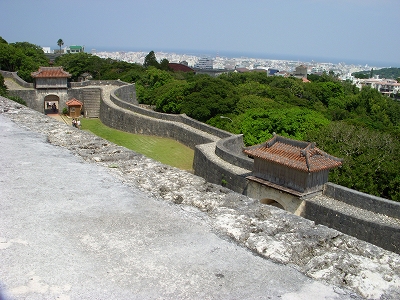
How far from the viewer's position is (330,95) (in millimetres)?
45219

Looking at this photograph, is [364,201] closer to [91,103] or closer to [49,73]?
[91,103]

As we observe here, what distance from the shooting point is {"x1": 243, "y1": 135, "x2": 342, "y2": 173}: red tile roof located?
39.9 feet

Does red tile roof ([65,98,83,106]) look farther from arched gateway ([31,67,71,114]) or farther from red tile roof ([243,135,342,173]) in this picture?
red tile roof ([243,135,342,173])

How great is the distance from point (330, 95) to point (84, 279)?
45750 millimetres

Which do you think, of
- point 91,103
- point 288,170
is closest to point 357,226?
point 288,170

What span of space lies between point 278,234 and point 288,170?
392 inches

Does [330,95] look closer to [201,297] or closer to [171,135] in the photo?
[171,135]

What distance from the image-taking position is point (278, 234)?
2850mm

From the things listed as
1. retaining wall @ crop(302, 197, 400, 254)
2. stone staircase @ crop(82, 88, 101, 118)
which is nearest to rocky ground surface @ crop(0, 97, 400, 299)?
retaining wall @ crop(302, 197, 400, 254)

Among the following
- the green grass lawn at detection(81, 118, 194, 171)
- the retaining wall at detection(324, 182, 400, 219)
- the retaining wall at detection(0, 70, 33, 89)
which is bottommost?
the green grass lawn at detection(81, 118, 194, 171)

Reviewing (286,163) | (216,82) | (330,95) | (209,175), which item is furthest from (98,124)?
(330,95)

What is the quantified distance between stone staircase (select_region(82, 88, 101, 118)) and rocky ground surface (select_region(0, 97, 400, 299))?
24.9 meters

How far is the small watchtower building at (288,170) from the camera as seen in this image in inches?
482

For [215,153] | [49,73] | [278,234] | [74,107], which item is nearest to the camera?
[278,234]
